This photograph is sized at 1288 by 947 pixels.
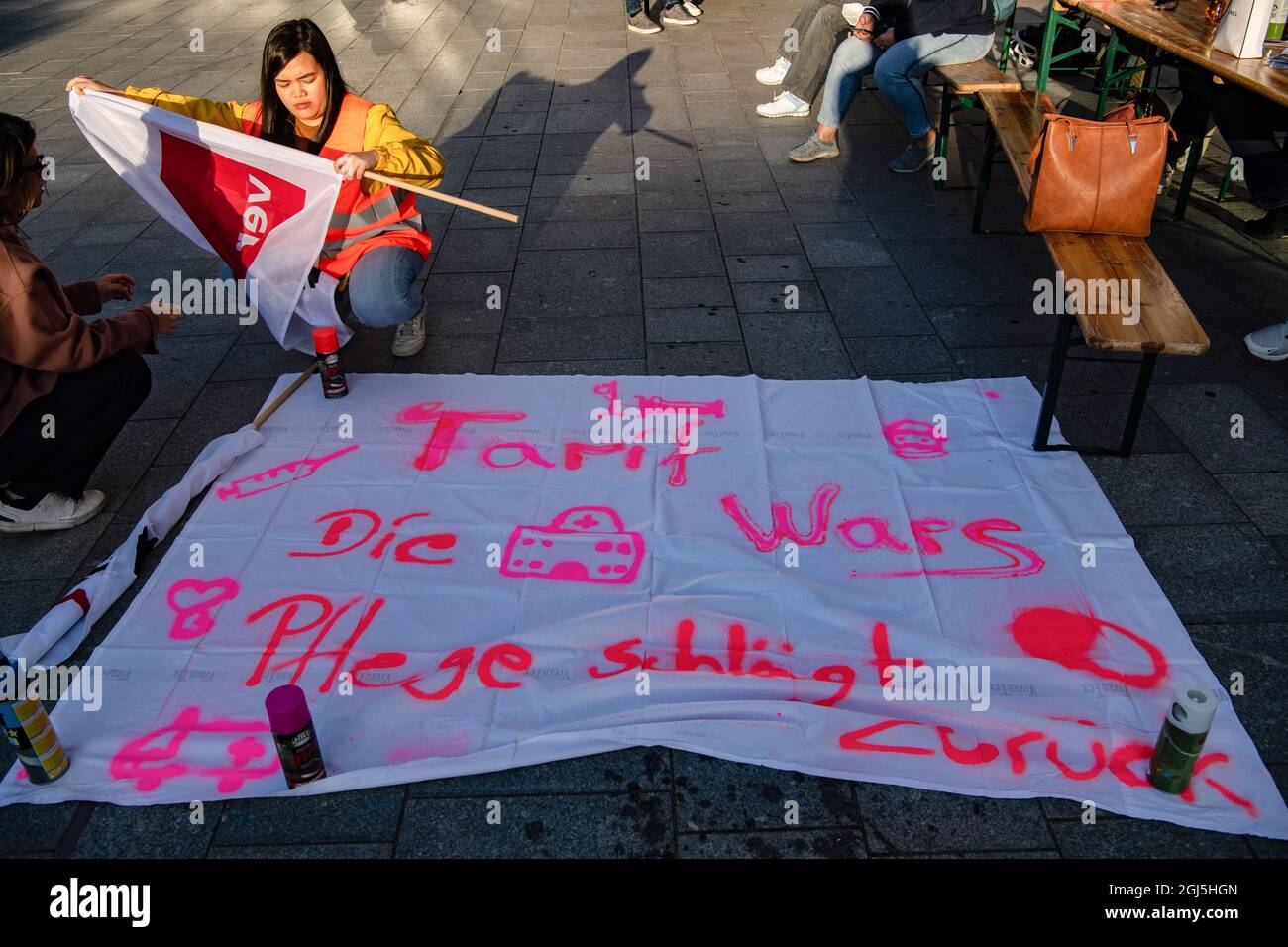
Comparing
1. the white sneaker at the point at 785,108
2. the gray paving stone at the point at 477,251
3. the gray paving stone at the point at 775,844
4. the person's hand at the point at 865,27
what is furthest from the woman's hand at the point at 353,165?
the white sneaker at the point at 785,108

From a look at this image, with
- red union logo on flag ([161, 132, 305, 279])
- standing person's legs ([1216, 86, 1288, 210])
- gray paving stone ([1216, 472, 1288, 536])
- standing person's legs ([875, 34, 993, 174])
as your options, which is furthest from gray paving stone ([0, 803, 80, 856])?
standing person's legs ([1216, 86, 1288, 210])

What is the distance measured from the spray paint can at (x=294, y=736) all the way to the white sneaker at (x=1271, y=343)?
4.07 metres

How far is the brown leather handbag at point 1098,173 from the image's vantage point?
3672 millimetres

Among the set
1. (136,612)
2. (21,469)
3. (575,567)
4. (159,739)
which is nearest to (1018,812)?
(575,567)

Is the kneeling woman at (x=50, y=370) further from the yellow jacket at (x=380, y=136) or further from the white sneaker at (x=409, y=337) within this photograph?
Result: the white sneaker at (x=409, y=337)

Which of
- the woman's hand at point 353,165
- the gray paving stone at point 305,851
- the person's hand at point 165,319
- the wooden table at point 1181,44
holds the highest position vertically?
the wooden table at point 1181,44

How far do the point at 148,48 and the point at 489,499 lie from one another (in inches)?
313

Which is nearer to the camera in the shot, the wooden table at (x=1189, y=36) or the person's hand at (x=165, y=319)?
the person's hand at (x=165, y=319)

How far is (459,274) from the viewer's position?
5168mm

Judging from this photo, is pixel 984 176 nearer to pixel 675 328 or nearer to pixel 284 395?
pixel 675 328

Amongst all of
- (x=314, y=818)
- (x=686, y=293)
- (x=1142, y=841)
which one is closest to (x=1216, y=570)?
(x=1142, y=841)

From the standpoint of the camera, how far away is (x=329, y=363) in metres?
4.03

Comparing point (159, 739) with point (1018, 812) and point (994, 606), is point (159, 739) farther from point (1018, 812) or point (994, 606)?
point (994, 606)

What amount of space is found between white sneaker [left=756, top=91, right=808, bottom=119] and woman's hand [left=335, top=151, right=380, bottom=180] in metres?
3.99
